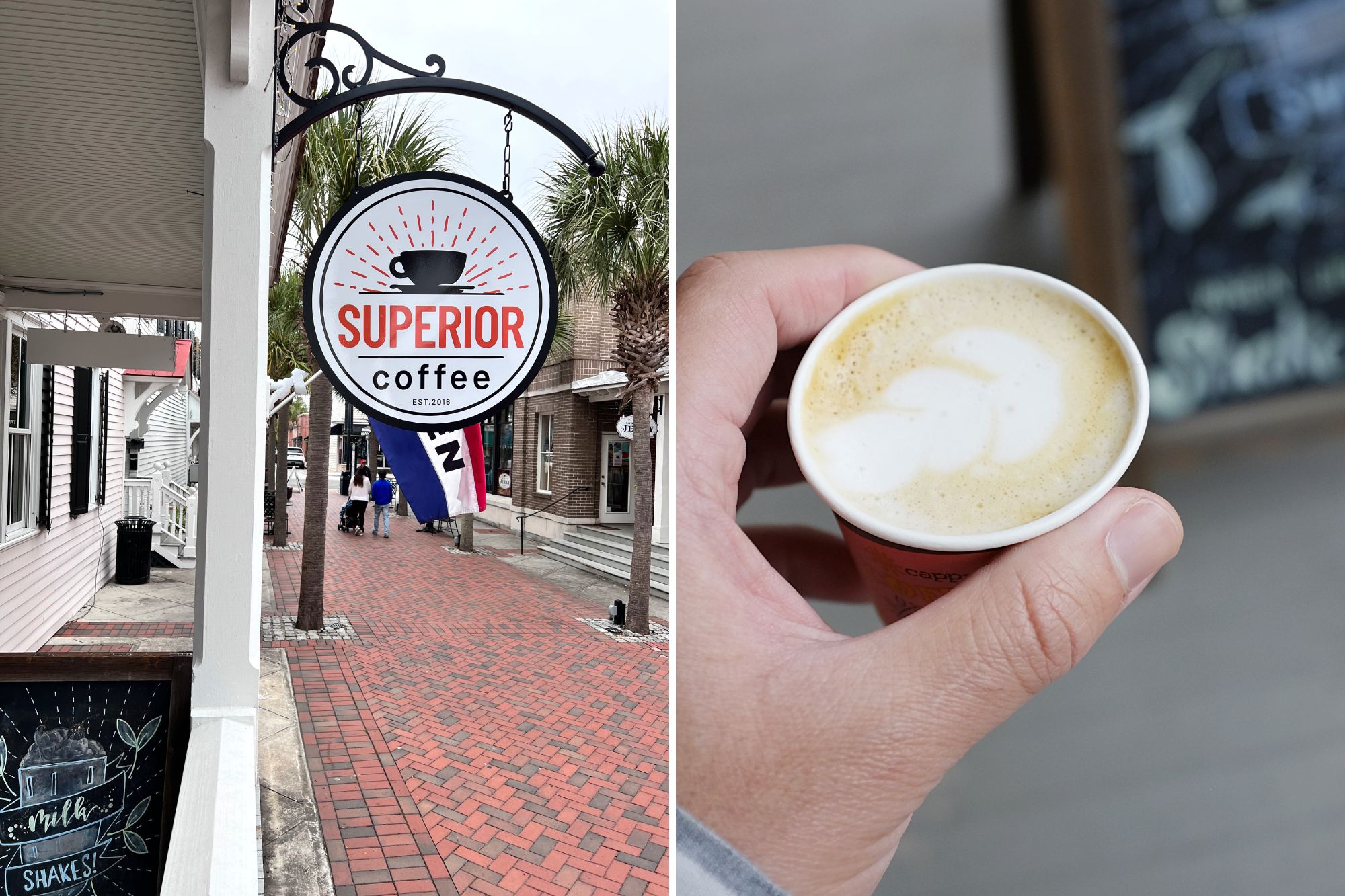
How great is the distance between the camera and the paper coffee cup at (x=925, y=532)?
812mm

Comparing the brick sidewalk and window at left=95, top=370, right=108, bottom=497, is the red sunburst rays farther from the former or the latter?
window at left=95, top=370, right=108, bottom=497

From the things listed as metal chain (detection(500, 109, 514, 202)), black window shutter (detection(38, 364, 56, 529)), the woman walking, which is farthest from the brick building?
metal chain (detection(500, 109, 514, 202))

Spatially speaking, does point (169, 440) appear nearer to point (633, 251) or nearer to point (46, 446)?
point (46, 446)

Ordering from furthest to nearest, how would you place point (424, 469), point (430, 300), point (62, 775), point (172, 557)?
point (172, 557), point (424, 469), point (430, 300), point (62, 775)

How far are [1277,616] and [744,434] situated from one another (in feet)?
1.91

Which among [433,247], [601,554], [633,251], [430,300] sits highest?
[633,251]

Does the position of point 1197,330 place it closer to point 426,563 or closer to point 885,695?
point 885,695

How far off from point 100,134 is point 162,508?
25.7ft

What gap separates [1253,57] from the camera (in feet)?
2.95

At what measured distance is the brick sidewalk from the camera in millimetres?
3369

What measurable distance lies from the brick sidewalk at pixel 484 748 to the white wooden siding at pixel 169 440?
20.4 ft

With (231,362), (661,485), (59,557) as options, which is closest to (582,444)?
(661,485)

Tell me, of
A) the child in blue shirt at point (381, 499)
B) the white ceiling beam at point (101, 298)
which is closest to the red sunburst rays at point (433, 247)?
the white ceiling beam at point (101, 298)

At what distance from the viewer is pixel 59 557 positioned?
6195 mm
